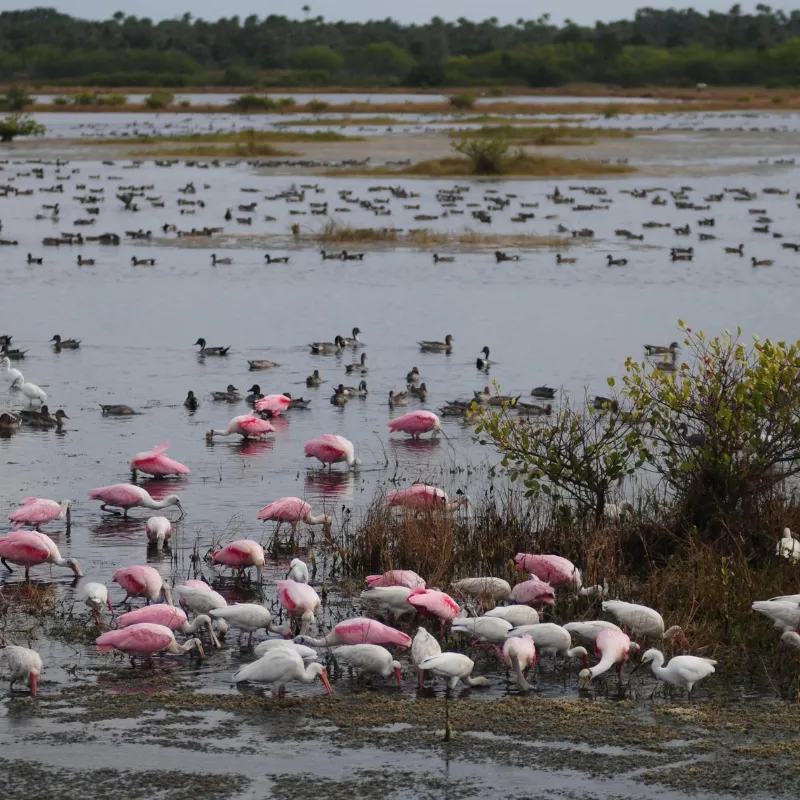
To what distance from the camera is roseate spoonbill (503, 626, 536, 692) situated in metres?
9.20

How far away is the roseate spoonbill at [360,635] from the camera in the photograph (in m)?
9.54

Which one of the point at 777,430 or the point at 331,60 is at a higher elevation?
the point at 331,60

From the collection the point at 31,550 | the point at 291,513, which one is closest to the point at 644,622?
the point at 291,513

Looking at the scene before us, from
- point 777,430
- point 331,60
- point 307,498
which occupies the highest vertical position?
point 331,60

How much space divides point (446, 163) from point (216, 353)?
120ft

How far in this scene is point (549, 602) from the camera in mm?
10383

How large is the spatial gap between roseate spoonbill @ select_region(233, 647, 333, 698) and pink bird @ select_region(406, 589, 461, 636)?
3.45 ft

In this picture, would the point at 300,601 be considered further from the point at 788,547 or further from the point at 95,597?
the point at 788,547

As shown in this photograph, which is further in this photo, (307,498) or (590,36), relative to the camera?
(590,36)

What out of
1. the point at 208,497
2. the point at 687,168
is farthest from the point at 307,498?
the point at 687,168

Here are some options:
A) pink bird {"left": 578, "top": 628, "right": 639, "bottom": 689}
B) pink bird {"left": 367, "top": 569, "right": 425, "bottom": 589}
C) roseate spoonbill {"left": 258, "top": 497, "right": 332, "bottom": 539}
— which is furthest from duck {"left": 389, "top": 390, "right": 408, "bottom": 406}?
pink bird {"left": 578, "top": 628, "right": 639, "bottom": 689}

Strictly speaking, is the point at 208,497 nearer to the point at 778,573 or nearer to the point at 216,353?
the point at 778,573

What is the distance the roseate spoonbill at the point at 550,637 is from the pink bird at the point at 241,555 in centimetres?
260

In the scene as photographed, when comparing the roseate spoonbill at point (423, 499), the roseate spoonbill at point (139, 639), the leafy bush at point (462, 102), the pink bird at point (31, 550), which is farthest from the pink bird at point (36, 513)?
the leafy bush at point (462, 102)
